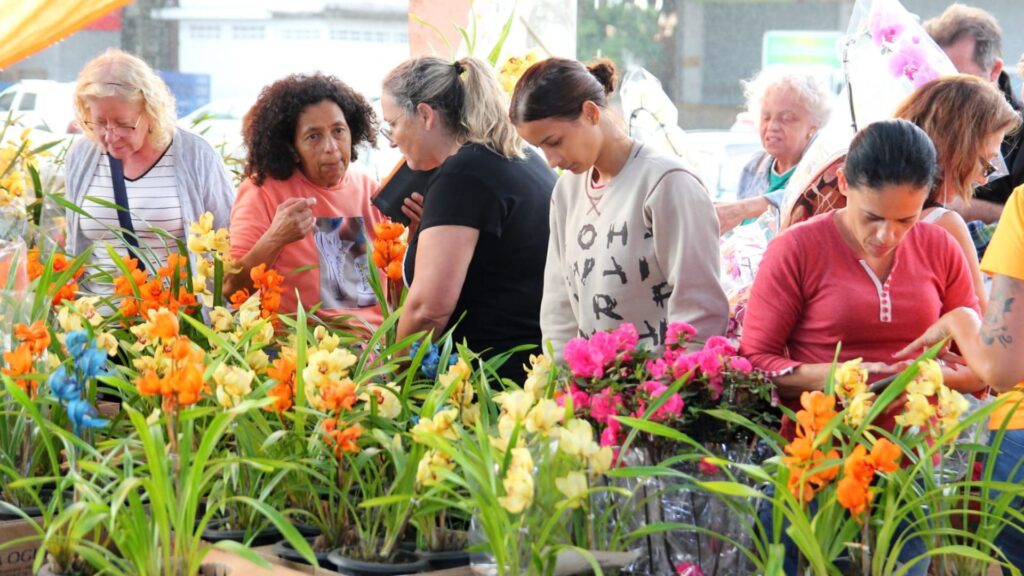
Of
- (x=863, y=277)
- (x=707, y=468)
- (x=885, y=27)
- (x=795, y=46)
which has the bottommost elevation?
(x=707, y=468)

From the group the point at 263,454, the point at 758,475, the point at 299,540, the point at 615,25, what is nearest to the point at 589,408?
the point at 758,475

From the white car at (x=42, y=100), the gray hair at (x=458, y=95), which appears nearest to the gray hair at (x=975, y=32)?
the gray hair at (x=458, y=95)

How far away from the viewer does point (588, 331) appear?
→ 242cm

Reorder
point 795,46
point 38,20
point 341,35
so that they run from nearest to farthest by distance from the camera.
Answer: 1. point 38,20
2. point 795,46
3. point 341,35

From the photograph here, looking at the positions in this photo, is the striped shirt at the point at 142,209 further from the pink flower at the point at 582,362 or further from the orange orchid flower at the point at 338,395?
the pink flower at the point at 582,362

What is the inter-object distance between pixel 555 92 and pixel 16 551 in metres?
1.22

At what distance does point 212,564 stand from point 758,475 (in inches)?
32.3

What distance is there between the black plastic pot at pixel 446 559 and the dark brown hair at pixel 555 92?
848mm

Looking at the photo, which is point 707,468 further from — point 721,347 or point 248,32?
point 248,32

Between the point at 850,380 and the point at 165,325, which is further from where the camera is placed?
the point at 165,325

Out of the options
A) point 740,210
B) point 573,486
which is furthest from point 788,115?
point 573,486

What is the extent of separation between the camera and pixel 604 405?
5.91 ft

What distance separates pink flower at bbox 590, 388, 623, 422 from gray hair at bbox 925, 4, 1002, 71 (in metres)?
2.45

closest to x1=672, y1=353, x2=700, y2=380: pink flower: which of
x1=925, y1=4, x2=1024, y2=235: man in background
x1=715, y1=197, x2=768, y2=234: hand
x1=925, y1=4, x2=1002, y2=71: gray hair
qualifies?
x1=715, y1=197, x2=768, y2=234: hand
